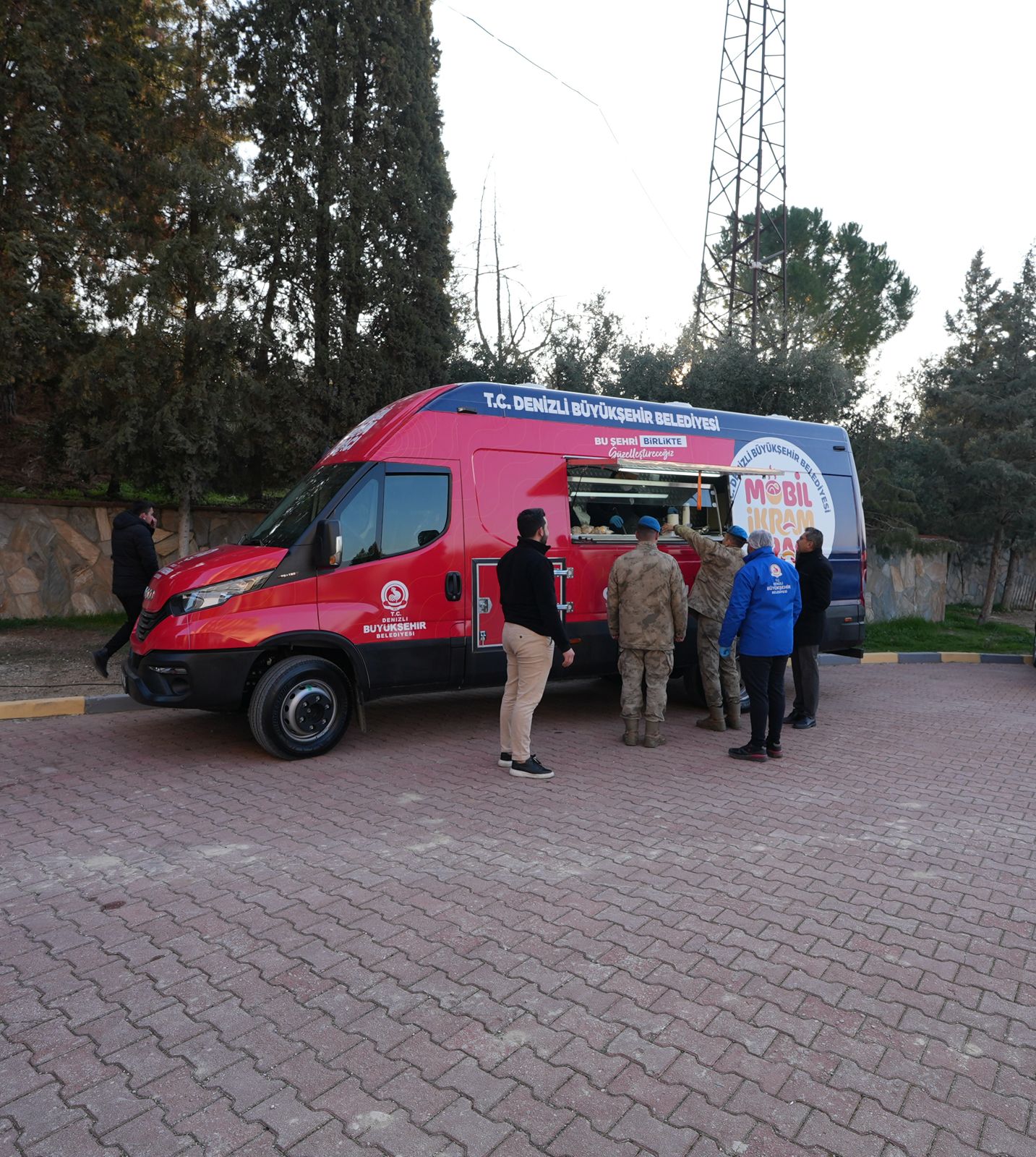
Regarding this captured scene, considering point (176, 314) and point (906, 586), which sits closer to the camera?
point (176, 314)

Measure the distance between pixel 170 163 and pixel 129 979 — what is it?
10298mm

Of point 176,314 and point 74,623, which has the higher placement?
point 176,314

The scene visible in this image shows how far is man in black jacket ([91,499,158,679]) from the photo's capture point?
836cm

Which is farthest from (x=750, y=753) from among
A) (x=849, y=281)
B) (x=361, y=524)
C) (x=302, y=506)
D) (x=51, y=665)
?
(x=849, y=281)

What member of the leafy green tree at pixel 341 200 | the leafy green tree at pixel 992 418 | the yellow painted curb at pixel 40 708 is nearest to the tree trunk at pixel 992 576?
the leafy green tree at pixel 992 418

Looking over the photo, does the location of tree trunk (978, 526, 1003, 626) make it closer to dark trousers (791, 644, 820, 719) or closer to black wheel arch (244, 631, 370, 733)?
dark trousers (791, 644, 820, 719)

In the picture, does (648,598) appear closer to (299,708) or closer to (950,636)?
(299,708)

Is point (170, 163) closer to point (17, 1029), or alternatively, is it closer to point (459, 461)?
point (459, 461)

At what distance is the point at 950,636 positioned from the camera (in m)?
15.4

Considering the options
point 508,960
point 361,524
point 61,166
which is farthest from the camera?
point 61,166

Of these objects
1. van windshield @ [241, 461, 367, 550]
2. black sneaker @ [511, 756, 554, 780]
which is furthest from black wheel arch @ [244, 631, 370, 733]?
black sneaker @ [511, 756, 554, 780]

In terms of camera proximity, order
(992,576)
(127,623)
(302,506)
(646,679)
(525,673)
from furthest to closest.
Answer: (992,576) → (127,623) → (646,679) → (302,506) → (525,673)

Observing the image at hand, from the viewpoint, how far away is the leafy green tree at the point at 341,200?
36.0 feet

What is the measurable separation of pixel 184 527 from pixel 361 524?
6.11 metres
